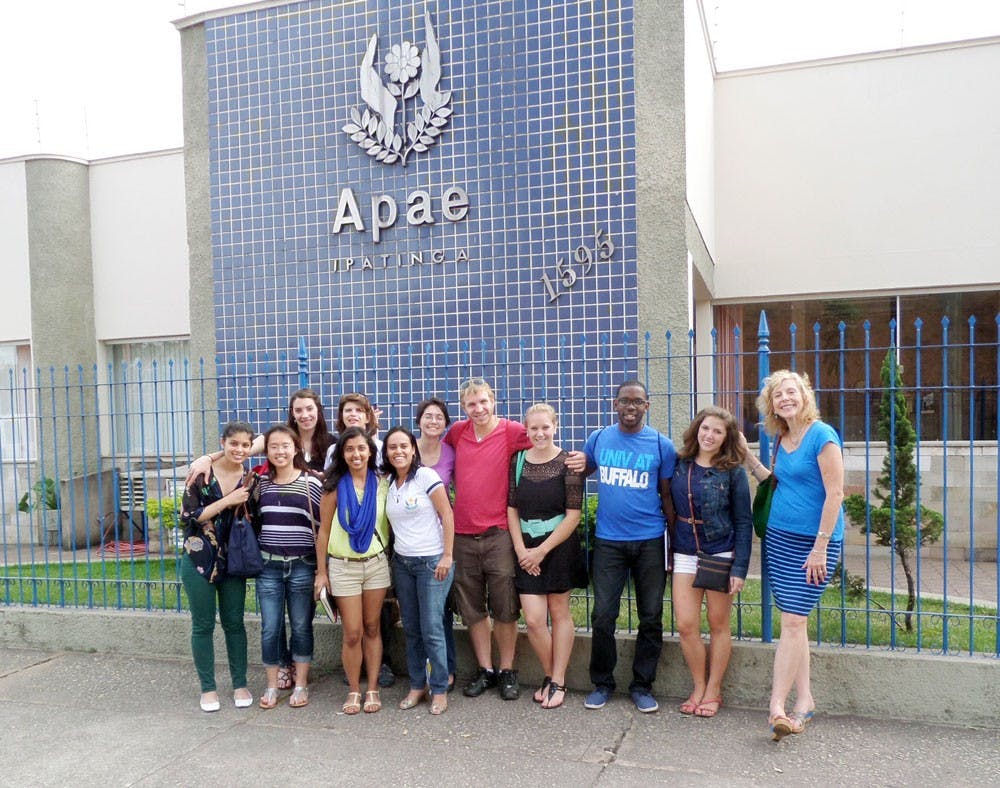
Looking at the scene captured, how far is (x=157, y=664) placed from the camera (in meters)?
5.32

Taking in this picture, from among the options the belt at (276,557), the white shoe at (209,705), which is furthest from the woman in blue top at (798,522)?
the white shoe at (209,705)

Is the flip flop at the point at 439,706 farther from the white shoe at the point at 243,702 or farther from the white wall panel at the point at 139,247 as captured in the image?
the white wall panel at the point at 139,247

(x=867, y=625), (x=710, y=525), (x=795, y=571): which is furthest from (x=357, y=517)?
(x=867, y=625)

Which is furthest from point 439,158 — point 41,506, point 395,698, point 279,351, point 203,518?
point 41,506

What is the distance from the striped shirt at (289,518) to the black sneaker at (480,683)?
119cm

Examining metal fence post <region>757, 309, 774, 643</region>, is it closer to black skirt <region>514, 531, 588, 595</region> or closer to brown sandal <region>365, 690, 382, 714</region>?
black skirt <region>514, 531, 588, 595</region>

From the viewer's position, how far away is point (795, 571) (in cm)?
383

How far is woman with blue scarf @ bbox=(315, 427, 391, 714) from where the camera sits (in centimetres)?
426

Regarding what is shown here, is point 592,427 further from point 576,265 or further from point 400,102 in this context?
point 400,102

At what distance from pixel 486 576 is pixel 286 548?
3.60 ft

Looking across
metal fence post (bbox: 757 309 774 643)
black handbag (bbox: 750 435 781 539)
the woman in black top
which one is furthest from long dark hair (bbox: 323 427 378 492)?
metal fence post (bbox: 757 309 774 643)

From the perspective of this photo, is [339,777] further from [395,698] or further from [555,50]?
[555,50]

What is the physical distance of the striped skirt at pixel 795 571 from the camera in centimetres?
379

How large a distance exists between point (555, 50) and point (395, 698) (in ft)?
17.9
